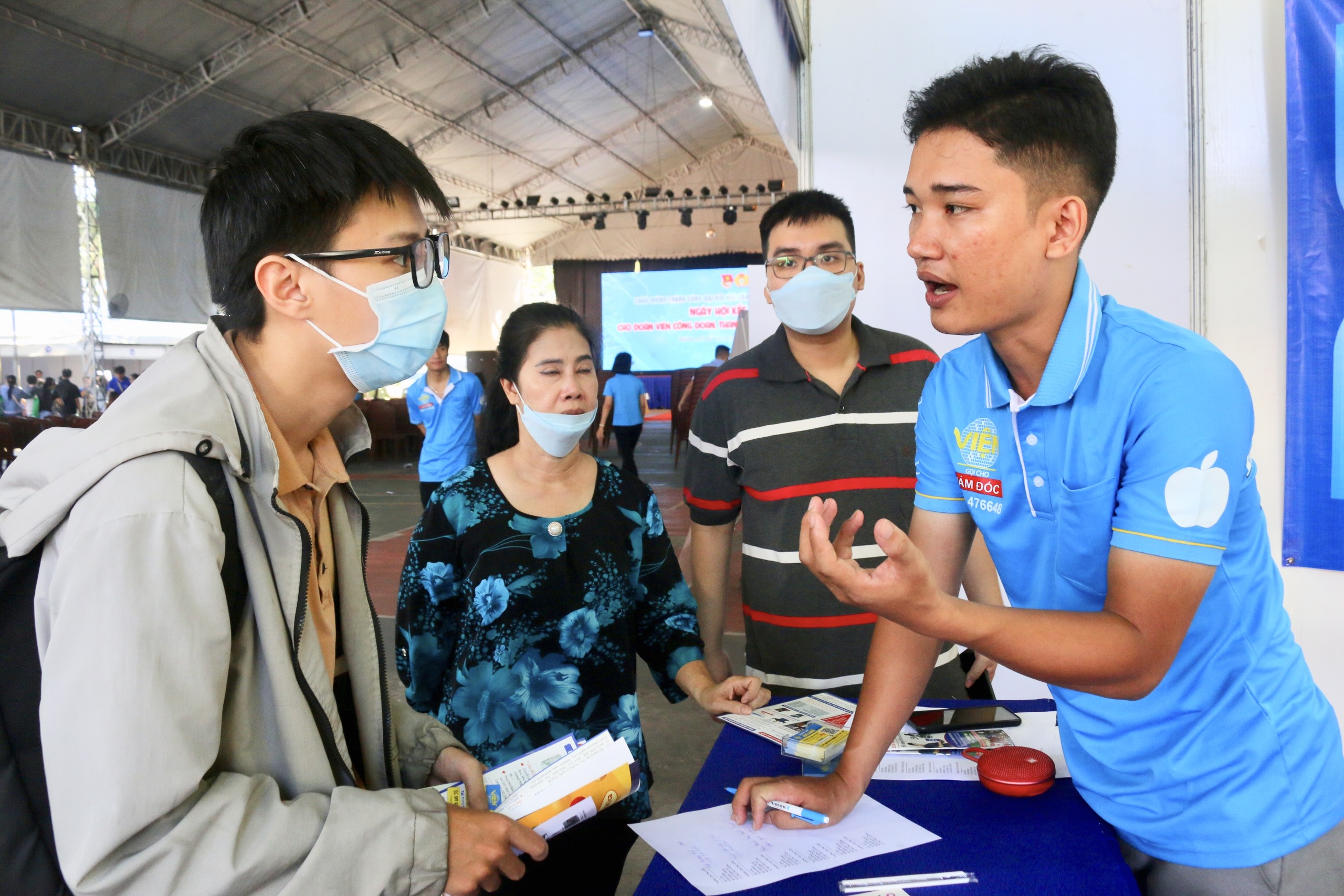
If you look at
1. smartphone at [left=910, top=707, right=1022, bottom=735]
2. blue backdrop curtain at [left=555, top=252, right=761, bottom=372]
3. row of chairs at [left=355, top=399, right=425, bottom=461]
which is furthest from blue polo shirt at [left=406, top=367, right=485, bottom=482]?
blue backdrop curtain at [left=555, top=252, right=761, bottom=372]

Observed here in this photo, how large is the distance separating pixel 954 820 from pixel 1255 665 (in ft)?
1.31

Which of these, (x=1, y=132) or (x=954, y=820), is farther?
(x=1, y=132)

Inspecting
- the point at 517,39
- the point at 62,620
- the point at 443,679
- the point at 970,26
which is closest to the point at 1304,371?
the point at 970,26

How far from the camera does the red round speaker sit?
1.12 metres

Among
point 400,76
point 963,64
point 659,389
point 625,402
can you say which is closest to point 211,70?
point 400,76

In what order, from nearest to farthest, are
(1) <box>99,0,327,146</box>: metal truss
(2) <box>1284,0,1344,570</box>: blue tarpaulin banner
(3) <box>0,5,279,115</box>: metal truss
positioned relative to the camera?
(2) <box>1284,0,1344,570</box>: blue tarpaulin banner < (3) <box>0,5,279,115</box>: metal truss < (1) <box>99,0,327,146</box>: metal truss

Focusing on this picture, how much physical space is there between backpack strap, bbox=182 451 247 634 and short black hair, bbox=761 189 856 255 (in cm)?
138

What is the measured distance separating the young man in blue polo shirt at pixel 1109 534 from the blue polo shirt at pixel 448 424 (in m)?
4.18

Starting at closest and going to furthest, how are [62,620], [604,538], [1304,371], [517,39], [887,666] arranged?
[62,620], [887,666], [604,538], [1304,371], [517,39]

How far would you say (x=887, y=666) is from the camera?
46.1 inches

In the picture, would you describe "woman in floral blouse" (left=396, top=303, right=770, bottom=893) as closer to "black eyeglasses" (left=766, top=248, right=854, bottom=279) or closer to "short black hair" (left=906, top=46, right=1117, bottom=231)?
"black eyeglasses" (left=766, top=248, right=854, bottom=279)

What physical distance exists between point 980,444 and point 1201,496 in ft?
0.97

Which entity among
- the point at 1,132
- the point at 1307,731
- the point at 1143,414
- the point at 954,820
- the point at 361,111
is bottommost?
the point at 954,820

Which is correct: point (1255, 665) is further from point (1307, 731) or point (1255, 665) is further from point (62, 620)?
point (62, 620)
